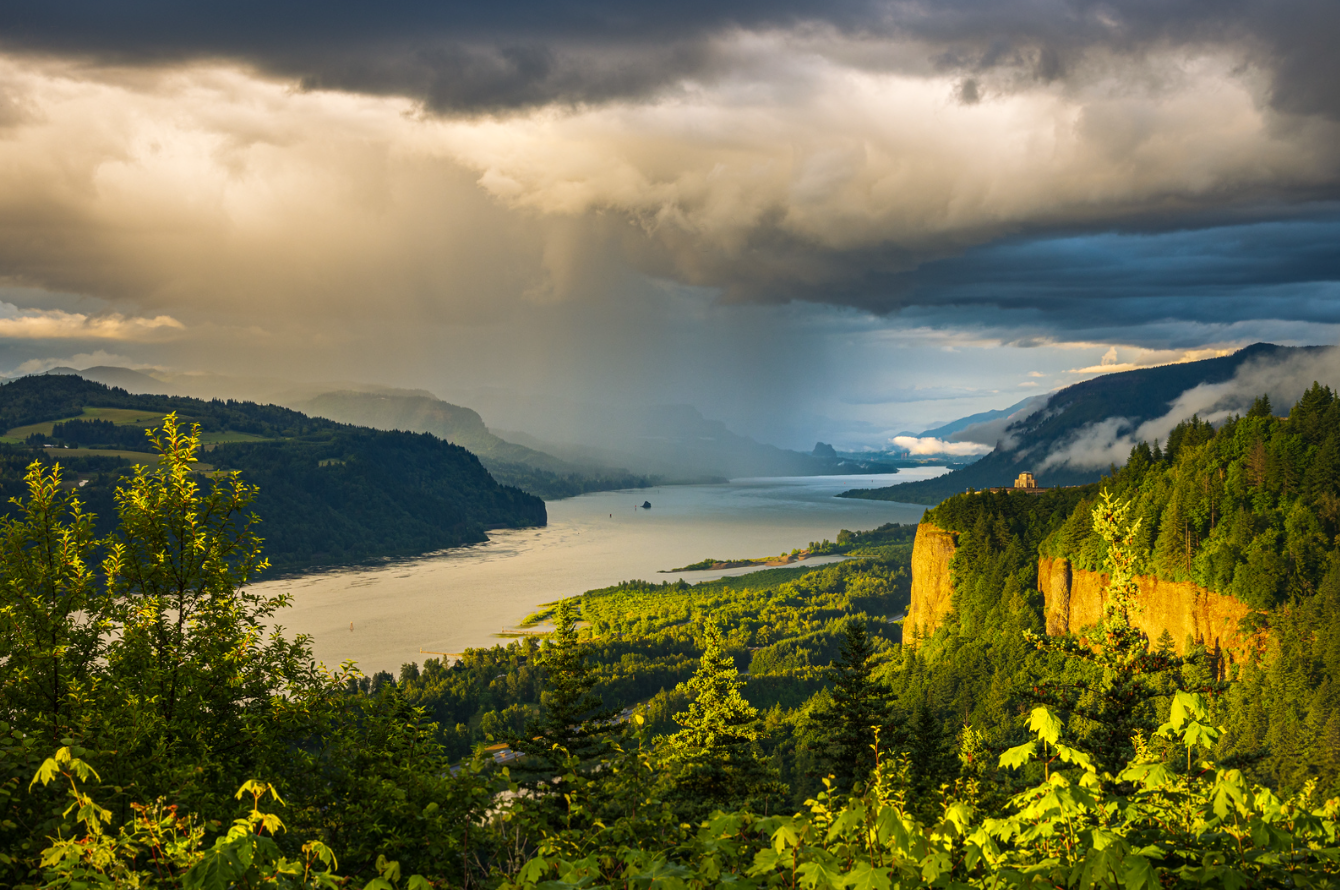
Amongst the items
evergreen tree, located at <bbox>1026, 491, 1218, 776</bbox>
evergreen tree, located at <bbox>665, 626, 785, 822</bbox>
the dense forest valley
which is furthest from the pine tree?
evergreen tree, located at <bbox>1026, 491, 1218, 776</bbox>

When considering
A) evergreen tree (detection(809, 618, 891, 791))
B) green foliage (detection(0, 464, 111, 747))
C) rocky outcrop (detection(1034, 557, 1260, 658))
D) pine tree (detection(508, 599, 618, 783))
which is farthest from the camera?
rocky outcrop (detection(1034, 557, 1260, 658))

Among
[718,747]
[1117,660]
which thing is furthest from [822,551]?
[1117,660]

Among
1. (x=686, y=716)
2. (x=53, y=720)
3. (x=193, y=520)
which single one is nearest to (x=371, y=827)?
(x=53, y=720)

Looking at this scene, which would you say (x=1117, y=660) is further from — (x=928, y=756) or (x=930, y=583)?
(x=930, y=583)

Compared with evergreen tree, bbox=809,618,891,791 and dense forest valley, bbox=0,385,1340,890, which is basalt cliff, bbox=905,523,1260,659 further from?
evergreen tree, bbox=809,618,891,791

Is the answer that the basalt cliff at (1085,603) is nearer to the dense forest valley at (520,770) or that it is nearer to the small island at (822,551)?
the dense forest valley at (520,770)

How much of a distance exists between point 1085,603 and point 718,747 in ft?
193

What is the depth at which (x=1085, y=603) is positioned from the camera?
2810 inches

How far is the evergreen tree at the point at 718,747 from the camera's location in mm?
24406

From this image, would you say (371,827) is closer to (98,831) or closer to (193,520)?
(193,520)

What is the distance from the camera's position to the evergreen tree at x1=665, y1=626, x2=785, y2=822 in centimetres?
2441

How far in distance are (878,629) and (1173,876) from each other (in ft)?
382

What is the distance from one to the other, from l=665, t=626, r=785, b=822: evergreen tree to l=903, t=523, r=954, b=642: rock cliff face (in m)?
74.6

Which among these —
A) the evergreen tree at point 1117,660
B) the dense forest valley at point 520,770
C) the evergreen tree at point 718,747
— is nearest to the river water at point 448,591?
the evergreen tree at point 718,747
